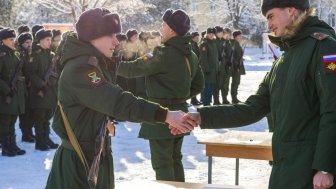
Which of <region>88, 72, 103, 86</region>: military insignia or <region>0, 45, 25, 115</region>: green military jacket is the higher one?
<region>88, 72, 103, 86</region>: military insignia

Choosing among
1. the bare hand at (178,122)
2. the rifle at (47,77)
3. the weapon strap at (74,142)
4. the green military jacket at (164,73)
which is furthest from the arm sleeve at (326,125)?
the rifle at (47,77)

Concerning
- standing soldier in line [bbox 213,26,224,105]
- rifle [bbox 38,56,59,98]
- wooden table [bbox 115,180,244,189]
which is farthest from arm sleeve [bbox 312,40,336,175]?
standing soldier in line [bbox 213,26,224,105]

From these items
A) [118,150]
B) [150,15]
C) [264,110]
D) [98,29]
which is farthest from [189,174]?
[150,15]

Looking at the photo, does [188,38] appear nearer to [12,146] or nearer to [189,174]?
[189,174]

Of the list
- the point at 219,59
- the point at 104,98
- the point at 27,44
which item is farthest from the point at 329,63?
the point at 219,59

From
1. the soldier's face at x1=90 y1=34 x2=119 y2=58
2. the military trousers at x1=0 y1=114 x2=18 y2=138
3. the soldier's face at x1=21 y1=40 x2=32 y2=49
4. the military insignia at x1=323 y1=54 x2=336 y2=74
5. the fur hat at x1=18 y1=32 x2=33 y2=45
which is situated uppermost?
the soldier's face at x1=90 y1=34 x2=119 y2=58

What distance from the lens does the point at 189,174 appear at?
280 inches

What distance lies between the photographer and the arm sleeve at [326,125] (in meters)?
2.79

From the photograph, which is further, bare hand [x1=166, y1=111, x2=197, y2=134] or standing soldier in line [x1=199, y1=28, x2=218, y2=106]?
standing soldier in line [x1=199, y1=28, x2=218, y2=106]

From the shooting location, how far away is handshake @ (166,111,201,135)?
340 cm

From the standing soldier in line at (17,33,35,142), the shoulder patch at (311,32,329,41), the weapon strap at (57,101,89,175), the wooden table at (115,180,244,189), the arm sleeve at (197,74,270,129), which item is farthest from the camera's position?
the standing soldier in line at (17,33,35,142)

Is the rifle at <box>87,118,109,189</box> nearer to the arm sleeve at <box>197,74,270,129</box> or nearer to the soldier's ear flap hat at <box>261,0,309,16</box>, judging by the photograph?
the arm sleeve at <box>197,74,270,129</box>

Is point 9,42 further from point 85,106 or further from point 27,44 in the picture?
point 85,106

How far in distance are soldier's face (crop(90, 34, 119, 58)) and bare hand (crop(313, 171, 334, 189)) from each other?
1.45m
